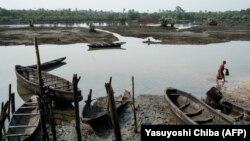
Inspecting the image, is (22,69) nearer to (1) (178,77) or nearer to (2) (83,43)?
(1) (178,77)

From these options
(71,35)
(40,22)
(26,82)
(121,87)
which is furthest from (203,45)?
(40,22)

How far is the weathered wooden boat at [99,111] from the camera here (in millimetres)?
15541

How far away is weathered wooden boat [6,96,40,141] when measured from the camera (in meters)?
13.5

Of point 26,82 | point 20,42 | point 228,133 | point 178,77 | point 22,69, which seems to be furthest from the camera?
point 20,42

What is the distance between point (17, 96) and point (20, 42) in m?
27.1

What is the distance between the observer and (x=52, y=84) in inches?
808

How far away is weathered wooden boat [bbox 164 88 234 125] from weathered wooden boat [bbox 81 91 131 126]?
2.59 metres

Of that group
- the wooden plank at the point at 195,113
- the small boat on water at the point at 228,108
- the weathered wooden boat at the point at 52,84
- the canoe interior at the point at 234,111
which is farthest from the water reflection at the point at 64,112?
the canoe interior at the point at 234,111

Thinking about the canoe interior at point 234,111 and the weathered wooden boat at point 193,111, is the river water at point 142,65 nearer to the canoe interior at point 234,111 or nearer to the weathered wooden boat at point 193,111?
the weathered wooden boat at point 193,111

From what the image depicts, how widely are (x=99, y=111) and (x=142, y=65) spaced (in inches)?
650

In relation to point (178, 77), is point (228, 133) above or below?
above

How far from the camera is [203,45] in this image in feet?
164

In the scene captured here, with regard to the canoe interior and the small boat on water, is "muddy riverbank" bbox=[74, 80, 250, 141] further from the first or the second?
the canoe interior

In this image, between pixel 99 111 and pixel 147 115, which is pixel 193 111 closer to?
pixel 147 115
